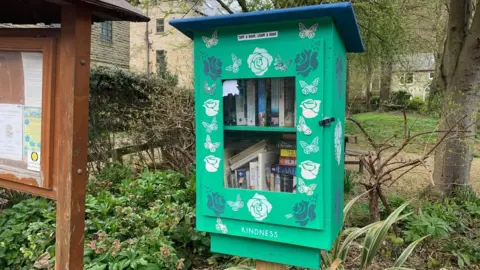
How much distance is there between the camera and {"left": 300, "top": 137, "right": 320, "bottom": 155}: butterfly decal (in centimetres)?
177

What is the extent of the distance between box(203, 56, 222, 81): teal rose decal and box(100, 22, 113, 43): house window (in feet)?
43.3

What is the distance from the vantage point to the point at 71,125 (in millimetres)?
1708

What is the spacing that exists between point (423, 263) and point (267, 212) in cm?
196

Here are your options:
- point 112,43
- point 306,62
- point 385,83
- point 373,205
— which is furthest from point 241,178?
point 385,83

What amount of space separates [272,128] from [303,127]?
0.72 feet

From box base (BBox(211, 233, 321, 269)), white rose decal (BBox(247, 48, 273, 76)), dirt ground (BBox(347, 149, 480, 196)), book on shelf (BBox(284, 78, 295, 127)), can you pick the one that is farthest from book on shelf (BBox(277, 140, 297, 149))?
dirt ground (BBox(347, 149, 480, 196))

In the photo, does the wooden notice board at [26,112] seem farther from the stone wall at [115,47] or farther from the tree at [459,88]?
the stone wall at [115,47]

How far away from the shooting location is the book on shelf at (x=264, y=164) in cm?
206

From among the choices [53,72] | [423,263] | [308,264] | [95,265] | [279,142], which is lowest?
[423,263]

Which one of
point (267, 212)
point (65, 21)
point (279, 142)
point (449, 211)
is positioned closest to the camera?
point (65, 21)

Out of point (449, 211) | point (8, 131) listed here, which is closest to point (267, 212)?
point (8, 131)

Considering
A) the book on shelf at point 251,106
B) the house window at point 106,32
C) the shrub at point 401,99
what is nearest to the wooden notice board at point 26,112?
the book on shelf at point 251,106

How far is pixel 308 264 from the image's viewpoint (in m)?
1.90

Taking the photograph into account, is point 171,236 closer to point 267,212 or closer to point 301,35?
point 267,212
